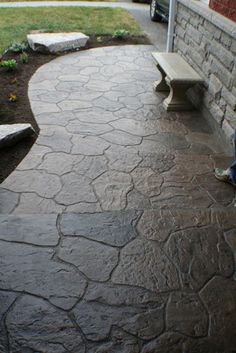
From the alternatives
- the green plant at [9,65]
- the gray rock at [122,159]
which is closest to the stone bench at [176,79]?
the gray rock at [122,159]

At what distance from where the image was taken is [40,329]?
2078 millimetres

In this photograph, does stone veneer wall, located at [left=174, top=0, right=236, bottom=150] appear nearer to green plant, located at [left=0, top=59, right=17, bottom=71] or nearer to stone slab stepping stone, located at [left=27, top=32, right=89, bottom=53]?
stone slab stepping stone, located at [left=27, top=32, right=89, bottom=53]

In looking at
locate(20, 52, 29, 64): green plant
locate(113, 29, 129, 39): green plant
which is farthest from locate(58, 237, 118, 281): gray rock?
locate(113, 29, 129, 39): green plant

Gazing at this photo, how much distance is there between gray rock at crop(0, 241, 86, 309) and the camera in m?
2.28

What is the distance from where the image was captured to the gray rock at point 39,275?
228 centimetres

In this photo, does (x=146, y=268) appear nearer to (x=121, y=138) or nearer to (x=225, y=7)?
(x=121, y=138)

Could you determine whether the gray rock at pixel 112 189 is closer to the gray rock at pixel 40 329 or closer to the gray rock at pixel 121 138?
the gray rock at pixel 121 138

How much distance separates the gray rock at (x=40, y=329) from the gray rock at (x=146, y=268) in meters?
0.45

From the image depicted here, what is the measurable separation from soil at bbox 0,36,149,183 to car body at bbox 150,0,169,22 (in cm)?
131

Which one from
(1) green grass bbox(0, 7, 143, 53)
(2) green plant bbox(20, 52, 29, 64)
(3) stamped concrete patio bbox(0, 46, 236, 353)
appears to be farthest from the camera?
(1) green grass bbox(0, 7, 143, 53)

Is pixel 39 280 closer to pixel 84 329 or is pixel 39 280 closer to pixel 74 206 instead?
pixel 84 329

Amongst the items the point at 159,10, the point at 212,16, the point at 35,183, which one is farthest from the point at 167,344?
the point at 159,10

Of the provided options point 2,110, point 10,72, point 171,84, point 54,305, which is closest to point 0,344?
point 54,305

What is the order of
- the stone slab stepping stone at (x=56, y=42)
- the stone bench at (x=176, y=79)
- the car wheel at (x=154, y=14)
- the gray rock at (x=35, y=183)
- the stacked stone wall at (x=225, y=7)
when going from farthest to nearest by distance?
the car wheel at (x=154, y=14) → the stone slab stepping stone at (x=56, y=42) → the stone bench at (x=176, y=79) → the stacked stone wall at (x=225, y=7) → the gray rock at (x=35, y=183)
